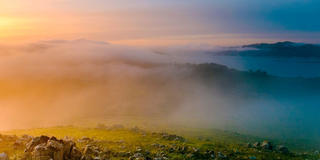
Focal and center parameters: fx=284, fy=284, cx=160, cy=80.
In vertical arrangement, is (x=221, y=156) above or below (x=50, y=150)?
below

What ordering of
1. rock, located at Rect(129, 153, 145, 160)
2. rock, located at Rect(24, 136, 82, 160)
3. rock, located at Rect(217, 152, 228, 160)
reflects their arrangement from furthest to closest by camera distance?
rock, located at Rect(217, 152, 228, 160), rock, located at Rect(129, 153, 145, 160), rock, located at Rect(24, 136, 82, 160)

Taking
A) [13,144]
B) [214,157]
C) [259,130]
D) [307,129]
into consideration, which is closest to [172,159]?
[214,157]

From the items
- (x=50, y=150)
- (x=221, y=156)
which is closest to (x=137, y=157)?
(x=50, y=150)

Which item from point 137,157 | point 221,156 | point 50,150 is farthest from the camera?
point 221,156

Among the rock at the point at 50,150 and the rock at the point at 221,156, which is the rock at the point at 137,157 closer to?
the rock at the point at 50,150

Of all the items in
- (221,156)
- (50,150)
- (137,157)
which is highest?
(50,150)

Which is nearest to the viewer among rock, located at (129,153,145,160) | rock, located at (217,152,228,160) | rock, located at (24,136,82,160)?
rock, located at (24,136,82,160)

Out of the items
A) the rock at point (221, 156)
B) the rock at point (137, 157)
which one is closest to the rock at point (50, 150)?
the rock at point (137, 157)

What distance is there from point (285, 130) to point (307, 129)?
21332mm

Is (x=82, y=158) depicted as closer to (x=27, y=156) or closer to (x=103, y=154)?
(x=27, y=156)

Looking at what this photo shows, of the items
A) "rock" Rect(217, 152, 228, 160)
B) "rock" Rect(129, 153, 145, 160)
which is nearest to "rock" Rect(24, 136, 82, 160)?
"rock" Rect(129, 153, 145, 160)

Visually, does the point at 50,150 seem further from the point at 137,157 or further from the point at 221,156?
the point at 221,156

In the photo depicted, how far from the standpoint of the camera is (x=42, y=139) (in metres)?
24.5

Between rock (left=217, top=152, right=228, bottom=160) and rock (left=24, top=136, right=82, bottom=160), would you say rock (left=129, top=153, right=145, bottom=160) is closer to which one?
rock (left=24, top=136, right=82, bottom=160)
